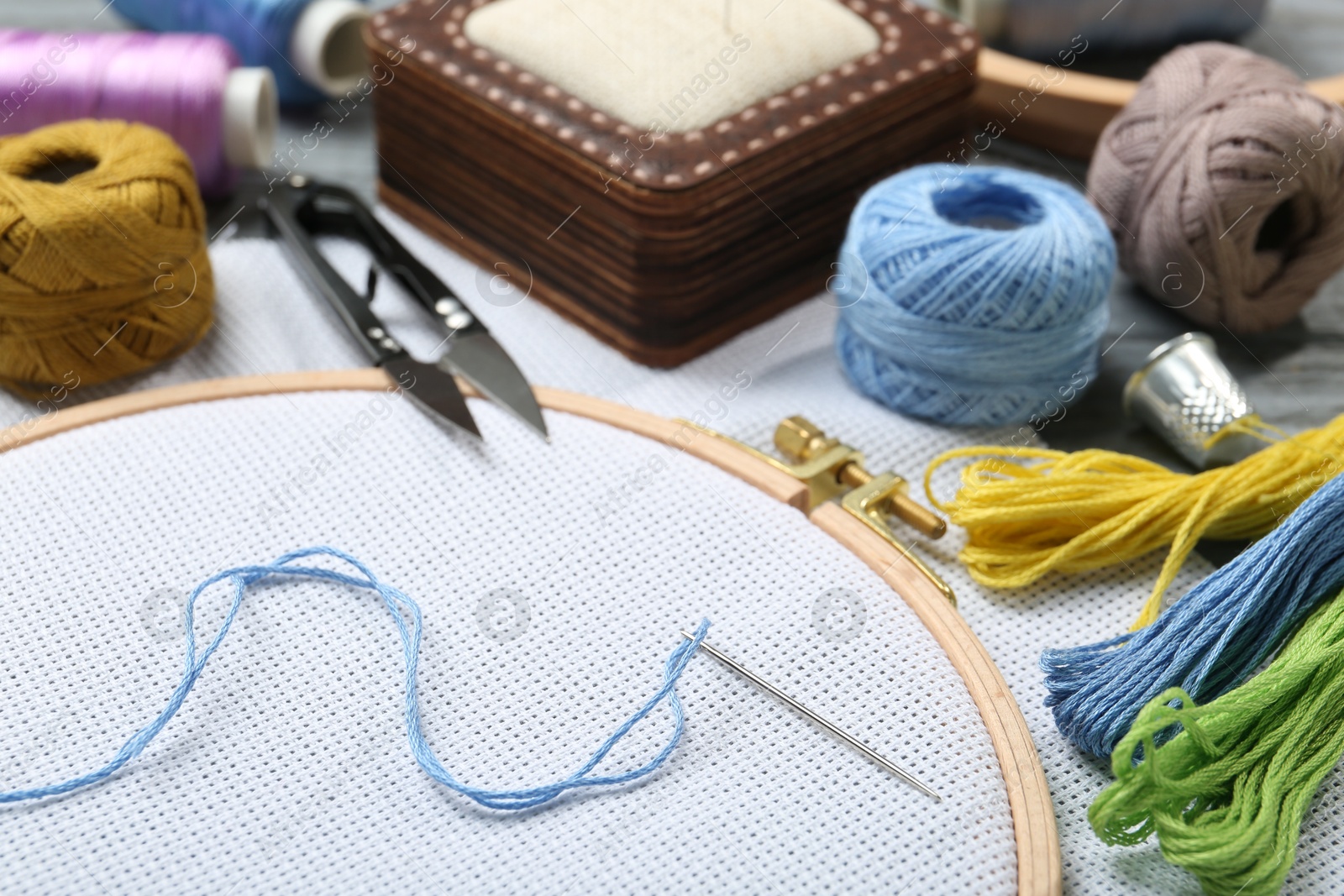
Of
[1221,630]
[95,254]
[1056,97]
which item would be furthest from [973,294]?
[95,254]

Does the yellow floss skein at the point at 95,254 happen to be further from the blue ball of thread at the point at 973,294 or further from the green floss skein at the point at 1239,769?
the green floss skein at the point at 1239,769

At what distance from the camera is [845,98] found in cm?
89

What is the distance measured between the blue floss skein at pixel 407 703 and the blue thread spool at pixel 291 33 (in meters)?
0.62

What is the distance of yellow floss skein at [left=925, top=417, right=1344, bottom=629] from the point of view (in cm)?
74

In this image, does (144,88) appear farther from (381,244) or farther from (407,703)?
(407,703)

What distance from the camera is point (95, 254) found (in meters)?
0.75

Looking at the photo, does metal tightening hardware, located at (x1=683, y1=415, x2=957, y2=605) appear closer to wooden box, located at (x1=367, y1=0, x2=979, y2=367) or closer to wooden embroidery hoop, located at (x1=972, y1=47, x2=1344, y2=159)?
wooden box, located at (x1=367, y1=0, x2=979, y2=367)

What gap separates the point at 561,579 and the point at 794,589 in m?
0.13

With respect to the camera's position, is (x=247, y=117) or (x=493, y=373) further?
(x=247, y=117)

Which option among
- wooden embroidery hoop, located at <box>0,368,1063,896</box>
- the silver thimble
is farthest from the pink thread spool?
the silver thimble

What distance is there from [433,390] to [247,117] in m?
0.36

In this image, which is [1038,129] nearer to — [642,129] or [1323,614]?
[642,129]

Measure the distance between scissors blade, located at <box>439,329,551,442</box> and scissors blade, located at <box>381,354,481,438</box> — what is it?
0.02m

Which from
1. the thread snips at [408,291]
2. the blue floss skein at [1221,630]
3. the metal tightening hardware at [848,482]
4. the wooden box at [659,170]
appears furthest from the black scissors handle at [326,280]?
the blue floss skein at [1221,630]
